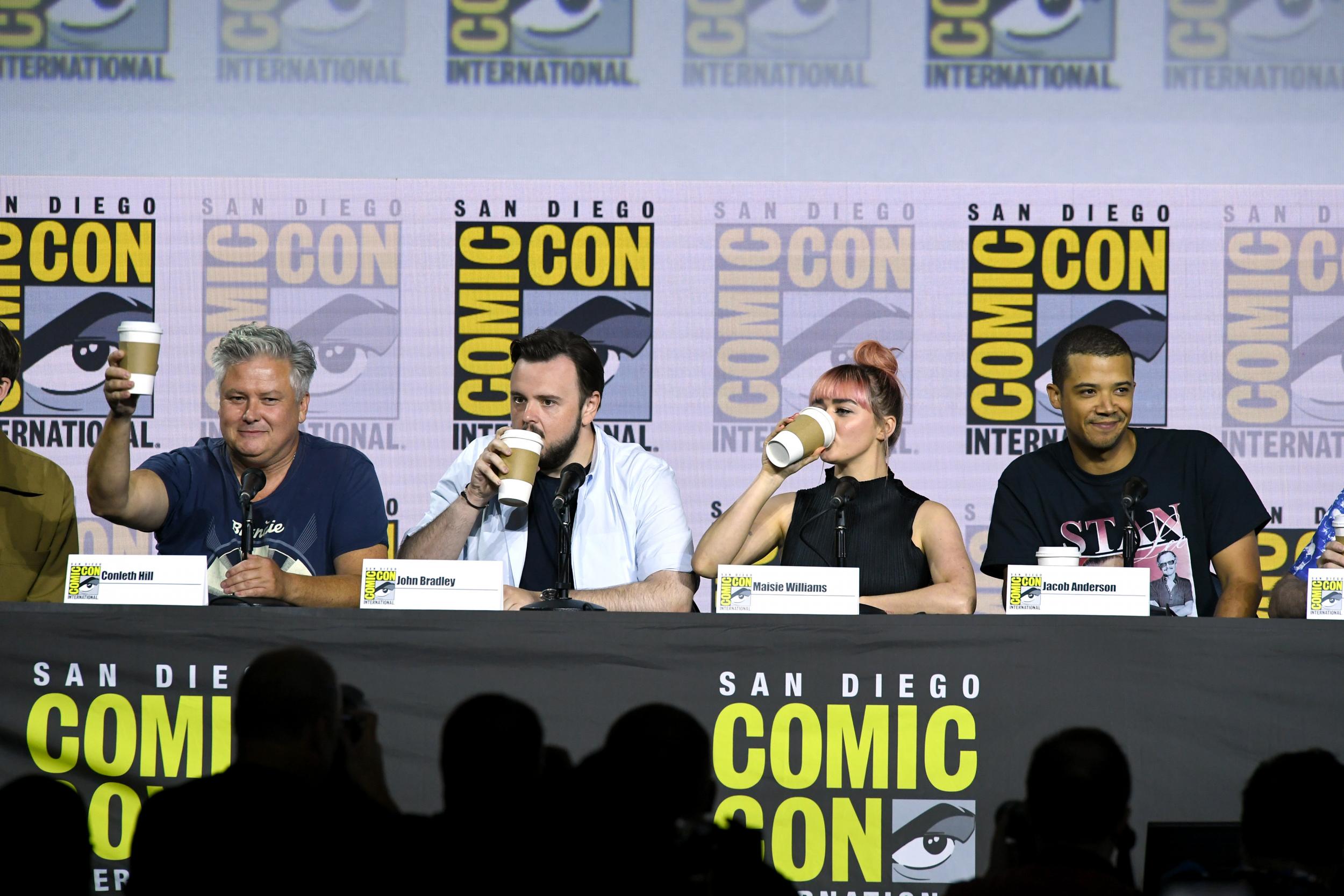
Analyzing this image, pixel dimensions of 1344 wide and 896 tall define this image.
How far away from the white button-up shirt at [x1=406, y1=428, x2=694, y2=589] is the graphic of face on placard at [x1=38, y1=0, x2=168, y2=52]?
6.71ft

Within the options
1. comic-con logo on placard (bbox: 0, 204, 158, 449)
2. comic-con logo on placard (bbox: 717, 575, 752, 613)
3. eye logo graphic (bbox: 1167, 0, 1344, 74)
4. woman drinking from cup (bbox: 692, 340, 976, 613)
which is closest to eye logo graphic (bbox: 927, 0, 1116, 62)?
eye logo graphic (bbox: 1167, 0, 1344, 74)

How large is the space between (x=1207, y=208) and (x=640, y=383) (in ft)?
6.06

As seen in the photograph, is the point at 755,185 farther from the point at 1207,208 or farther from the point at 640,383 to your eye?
the point at 1207,208

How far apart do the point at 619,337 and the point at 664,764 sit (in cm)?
252

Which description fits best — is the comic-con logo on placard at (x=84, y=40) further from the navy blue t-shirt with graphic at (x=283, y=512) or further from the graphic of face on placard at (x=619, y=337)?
the navy blue t-shirt with graphic at (x=283, y=512)

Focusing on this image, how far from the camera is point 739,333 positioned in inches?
160

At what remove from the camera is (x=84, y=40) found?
405 centimetres

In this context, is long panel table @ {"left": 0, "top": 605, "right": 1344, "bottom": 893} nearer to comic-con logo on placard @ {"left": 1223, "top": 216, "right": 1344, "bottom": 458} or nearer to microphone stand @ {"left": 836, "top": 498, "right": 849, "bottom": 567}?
microphone stand @ {"left": 836, "top": 498, "right": 849, "bottom": 567}

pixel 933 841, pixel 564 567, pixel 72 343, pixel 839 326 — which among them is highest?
pixel 839 326

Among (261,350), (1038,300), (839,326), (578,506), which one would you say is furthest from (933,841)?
(1038,300)

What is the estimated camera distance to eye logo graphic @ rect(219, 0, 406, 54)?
4.06 meters

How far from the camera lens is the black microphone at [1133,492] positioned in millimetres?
2521

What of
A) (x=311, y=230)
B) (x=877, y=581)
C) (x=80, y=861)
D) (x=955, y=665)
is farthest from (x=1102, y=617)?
(x=311, y=230)

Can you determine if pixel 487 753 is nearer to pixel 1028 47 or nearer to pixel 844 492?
pixel 844 492
